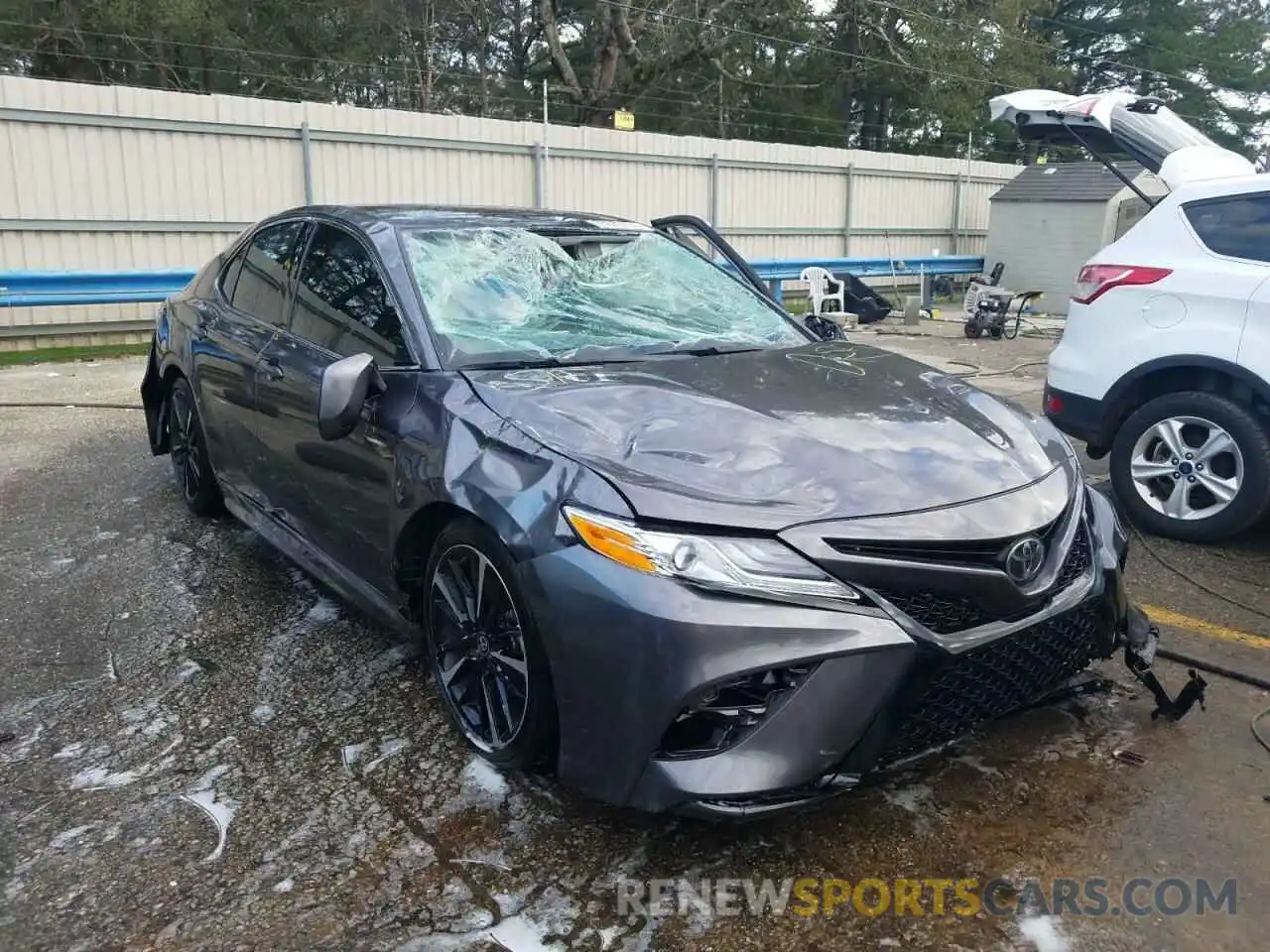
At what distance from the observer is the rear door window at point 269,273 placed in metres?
4.07

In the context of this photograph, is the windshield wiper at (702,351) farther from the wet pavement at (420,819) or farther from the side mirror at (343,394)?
the wet pavement at (420,819)

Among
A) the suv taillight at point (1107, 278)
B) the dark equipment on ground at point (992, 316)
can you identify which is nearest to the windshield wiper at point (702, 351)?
the suv taillight at point (1107, 278)

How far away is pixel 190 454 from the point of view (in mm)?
4957

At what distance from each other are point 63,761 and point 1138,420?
4594 millimetres

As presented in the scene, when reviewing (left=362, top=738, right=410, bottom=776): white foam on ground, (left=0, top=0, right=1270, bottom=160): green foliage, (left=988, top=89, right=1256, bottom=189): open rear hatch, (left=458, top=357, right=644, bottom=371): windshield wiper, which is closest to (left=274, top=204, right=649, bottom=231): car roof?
(left=458, top=357, right=644, bottom=371): windshield wiper

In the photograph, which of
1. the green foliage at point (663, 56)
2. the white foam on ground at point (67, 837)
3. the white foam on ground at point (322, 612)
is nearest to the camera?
the white foam on ground at point (67, 837)

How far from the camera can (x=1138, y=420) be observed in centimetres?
489

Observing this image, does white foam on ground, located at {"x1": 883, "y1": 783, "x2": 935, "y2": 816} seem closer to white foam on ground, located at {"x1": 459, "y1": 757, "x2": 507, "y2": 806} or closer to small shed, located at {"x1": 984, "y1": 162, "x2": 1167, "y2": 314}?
white foam on ground, located at {"x1": 459, "y1": 757, "x2": 507, "y2": 806}

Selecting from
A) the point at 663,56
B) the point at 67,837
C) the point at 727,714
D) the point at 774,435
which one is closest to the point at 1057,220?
the point at 663,56

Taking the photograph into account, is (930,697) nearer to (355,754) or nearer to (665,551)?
(665,551)

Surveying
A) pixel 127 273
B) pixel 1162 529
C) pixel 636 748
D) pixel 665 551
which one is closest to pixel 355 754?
pixel 636 748

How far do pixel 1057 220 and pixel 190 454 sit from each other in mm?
15273

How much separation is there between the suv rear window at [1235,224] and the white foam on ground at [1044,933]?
352 centimetres

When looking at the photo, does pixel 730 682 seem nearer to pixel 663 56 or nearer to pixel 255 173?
pixel 255 173
